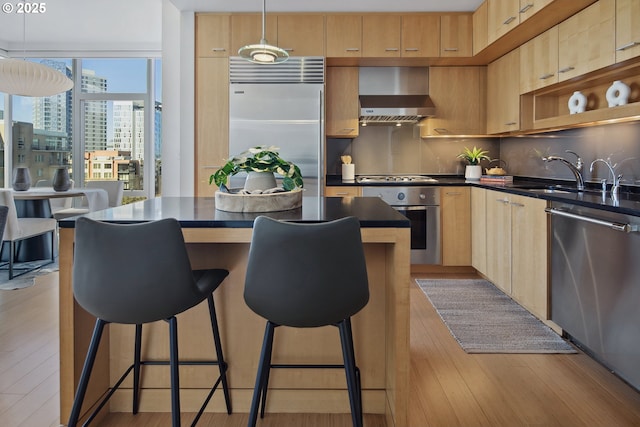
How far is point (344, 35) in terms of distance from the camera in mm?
4484

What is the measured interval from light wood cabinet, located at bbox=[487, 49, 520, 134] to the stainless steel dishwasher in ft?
4.90

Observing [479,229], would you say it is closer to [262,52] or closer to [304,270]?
[262,52]

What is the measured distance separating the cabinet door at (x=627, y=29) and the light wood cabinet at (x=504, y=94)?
1371 millimetres

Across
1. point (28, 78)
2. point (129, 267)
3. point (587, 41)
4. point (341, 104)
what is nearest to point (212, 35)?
point (341, 104)

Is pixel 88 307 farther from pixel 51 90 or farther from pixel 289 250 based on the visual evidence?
pixel 51 90

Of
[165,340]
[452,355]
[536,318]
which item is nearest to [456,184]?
[536,318]

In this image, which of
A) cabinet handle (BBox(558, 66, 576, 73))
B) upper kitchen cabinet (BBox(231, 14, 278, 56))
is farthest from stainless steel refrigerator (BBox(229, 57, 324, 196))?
cabinet handle (BBox(558, 66, 576, 73))

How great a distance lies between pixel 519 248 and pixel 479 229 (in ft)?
2.97

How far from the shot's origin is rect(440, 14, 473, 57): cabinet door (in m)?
4.47

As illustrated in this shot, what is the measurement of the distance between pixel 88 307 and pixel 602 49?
296 centimetres

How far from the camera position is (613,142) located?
323 centimetres

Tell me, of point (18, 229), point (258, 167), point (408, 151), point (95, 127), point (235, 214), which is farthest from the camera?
point (95, 127)

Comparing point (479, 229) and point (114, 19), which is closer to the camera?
point (479, 229)

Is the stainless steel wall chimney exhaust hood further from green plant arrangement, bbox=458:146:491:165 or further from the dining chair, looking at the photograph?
the dining chair
